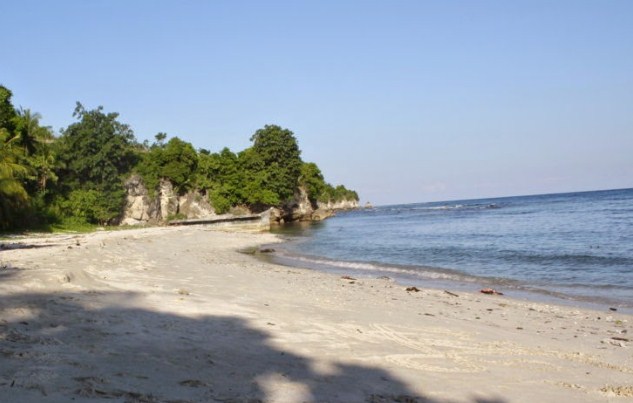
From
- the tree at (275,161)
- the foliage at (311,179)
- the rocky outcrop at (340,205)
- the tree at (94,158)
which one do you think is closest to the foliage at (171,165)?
the tree at (94,158)

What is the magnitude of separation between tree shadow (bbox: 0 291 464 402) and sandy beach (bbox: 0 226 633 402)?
0.05 feet

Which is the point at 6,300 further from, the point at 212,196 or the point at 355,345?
the point at 212,196

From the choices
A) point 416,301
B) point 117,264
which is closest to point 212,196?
point 117,264

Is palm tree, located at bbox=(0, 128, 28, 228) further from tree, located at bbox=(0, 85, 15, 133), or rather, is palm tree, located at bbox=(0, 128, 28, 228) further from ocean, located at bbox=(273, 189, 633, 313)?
ocean, located at bbox=(273, 189, 633, 313)

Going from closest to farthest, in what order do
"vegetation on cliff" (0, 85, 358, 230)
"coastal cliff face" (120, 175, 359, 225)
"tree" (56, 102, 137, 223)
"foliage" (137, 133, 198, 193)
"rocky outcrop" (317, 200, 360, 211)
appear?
"vegetation on cliff" (0, 85, 358, 230) → "tree" (56, 102, 137, 223) → "coastal cliff face" (120, 175, 359, 225) → "foliage" (137, 133, 198, 193) → "rocky outcrop" (317, 200, 360, 211)

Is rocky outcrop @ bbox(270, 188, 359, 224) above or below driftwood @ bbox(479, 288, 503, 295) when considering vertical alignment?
above

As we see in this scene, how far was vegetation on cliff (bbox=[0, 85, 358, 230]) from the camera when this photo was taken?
112 ft

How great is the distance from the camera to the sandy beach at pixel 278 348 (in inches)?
153

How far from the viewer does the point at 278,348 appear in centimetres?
544

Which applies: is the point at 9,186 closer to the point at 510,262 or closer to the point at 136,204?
the point at 136,204

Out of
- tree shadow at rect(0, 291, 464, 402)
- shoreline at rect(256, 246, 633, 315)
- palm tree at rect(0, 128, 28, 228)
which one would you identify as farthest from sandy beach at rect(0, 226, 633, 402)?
palm tree at rect(0, 128, 28, 228)

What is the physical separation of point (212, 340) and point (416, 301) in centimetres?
669

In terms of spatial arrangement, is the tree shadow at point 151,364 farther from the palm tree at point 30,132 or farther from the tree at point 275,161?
the tree at point 275,161

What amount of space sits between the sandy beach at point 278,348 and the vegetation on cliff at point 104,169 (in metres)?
25.9
